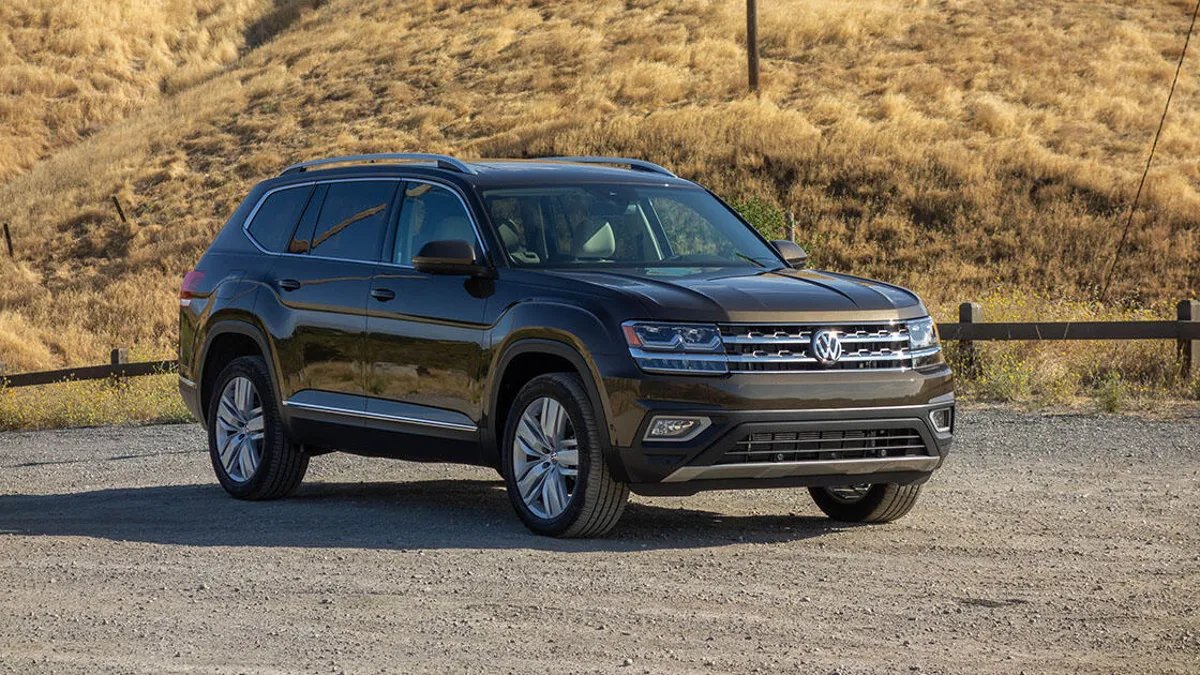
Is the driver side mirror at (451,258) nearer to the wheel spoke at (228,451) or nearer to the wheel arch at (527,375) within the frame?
the wheel arch at (527,375)

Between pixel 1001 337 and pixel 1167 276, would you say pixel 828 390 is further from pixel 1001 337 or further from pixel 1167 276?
pixel 1167 276

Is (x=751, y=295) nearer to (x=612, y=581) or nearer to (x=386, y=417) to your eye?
(x=612, y=581)

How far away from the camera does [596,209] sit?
973cm

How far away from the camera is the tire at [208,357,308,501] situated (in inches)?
418

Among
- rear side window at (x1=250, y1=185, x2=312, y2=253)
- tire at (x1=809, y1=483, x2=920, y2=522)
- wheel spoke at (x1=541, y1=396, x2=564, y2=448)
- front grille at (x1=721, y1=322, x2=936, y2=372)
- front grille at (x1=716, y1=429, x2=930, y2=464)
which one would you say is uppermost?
rear side window at (x1=250, y1=185, x2=312, y2=253)

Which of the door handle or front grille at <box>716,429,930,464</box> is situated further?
the door handle

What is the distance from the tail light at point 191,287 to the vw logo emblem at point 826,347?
4.54m

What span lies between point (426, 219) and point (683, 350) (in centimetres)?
212

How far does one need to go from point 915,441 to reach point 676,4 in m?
55.7

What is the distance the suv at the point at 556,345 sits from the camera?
8383mm

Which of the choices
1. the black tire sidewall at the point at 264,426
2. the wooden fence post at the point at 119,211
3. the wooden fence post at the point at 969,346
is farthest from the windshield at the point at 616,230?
the wooden fence post at the point at 119,211

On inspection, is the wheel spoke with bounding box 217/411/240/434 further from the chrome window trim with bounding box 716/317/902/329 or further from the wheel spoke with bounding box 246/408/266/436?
the chrome window trim with bounding box 716/317/902/329

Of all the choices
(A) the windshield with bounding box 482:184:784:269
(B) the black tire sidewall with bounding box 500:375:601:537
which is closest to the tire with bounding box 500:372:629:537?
(B) the black tire sidewall with bounding box 500:375:601:537

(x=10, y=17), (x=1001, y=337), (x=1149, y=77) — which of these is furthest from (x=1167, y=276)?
(x=10, y=17)
